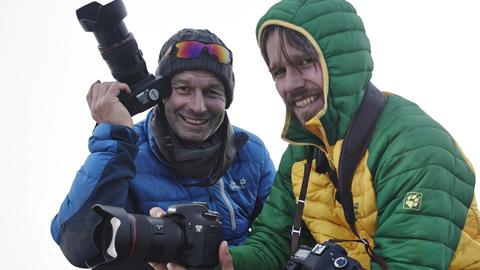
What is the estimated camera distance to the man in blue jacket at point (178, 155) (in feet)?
7.98

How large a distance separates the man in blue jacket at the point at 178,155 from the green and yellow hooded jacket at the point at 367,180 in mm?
493

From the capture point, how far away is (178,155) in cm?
269

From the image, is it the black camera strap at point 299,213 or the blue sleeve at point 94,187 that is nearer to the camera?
the black camera strap at point 299,213

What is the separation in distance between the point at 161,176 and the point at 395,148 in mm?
1235

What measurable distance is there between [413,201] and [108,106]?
1.39 metres

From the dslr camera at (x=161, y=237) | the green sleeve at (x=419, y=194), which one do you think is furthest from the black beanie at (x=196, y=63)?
the green sleeve at (x=419, y=194)

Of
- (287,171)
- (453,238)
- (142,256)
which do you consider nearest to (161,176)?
(287,171)

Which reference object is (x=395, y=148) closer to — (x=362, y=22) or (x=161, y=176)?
(x=362, y=22)

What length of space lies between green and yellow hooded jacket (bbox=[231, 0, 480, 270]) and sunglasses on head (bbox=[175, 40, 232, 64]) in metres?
0.66

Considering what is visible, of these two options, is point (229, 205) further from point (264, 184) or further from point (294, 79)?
point (294, 79)

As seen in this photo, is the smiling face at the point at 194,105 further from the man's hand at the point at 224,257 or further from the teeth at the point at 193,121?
the man's hand at the point at 224,257

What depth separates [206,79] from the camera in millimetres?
2723

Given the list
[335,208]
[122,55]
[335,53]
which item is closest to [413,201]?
[335,208]

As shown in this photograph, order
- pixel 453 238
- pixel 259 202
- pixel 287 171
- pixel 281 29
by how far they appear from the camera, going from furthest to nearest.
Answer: pixel 259 202, pixel 287 171, pixel 281 29, pixel 453 238
